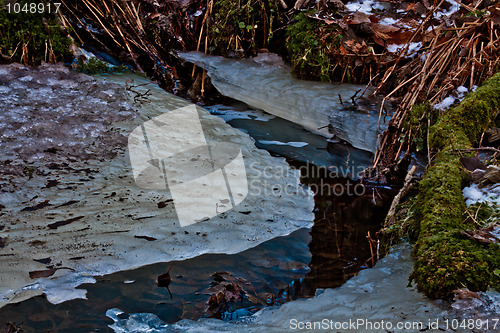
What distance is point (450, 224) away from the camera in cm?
196

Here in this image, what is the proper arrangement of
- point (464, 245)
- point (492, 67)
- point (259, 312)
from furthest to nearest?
point (492, 67) < point (259, 312) < point (464, 245)

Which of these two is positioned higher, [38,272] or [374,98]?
[374,98]

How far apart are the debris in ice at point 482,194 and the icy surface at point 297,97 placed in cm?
137

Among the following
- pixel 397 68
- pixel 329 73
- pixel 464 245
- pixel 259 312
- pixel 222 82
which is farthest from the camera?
pixel 222 82

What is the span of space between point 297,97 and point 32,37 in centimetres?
309

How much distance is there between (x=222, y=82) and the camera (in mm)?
5207

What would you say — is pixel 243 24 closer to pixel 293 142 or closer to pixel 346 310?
pixel 293 142

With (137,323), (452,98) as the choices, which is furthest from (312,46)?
(137,323)

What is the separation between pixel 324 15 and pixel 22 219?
12.5 ft

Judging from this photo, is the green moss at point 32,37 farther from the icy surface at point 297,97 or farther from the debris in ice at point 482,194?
the debris in ice at point 482,194

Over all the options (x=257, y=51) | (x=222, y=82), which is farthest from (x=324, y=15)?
(x=222, y=82)

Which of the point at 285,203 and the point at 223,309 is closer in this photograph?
the point at 223,309

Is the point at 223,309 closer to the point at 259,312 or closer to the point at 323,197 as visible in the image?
the point at 259,312

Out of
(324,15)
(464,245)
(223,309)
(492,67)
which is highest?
(324,15)
